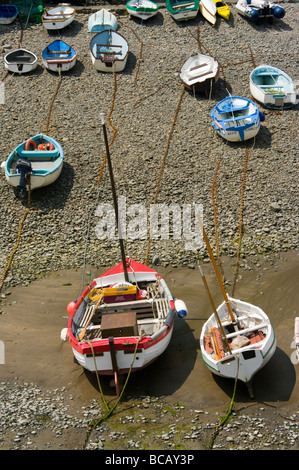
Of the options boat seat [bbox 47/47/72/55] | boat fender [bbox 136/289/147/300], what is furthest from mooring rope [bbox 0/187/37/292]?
boat seat [bbox 47/47/72/55]

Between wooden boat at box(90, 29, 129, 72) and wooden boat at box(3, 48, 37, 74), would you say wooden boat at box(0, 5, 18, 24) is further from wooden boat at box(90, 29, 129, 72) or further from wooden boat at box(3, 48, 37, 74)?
wooden boat at box(90, 29, 129, 72)

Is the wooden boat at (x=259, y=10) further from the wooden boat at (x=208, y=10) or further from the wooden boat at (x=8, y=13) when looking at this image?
the wooden boat at (x=8, y=13)

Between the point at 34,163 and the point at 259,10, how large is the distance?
55.8 feet

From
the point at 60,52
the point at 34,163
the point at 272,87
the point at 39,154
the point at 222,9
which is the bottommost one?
the point at 34,163

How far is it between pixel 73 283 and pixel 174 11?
65.4 feet

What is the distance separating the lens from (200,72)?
27.5 metres

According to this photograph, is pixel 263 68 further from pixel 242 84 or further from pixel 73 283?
pixel 73 283

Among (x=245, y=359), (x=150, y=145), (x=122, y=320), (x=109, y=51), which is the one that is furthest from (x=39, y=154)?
(x=245, y=359)

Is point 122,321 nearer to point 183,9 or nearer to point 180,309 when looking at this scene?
point 180,309

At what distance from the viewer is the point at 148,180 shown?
22594 millimetres

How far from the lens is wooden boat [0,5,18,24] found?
33094mm

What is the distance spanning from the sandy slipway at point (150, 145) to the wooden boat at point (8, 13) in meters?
0.41
